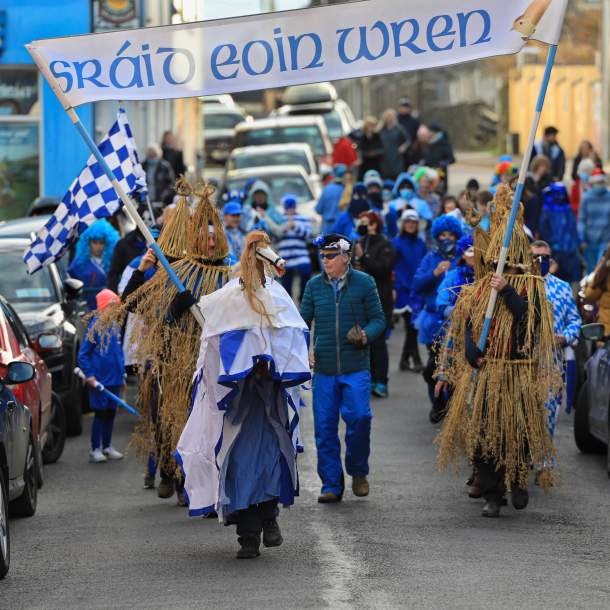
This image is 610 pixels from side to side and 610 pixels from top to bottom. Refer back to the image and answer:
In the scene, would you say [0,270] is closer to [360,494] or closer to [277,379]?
[360,494]

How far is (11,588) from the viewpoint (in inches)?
357

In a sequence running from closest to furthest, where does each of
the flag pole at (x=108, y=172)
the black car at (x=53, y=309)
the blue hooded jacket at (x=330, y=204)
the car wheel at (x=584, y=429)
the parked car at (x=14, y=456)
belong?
the parked car at (x=14, y=456), the flag pole at (x=108, y=172), the car wheel at (x=584, y=429), the black car at (x=53, y=309), the blue hooded jacket at (x=330, y=204)

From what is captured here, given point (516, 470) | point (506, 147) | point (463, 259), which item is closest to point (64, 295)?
point (463, 259)

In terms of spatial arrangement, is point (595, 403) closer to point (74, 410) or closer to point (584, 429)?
A: point (584, 429)

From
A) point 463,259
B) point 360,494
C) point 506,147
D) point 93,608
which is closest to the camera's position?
point 93,608

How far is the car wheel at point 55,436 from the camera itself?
1379 centimetres

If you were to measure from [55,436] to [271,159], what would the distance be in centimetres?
1963

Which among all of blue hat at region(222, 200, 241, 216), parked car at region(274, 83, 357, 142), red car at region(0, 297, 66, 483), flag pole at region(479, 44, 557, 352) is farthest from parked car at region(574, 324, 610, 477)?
parked car at region(274, 83, 357, 142)

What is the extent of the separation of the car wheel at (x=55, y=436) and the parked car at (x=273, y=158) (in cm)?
1922

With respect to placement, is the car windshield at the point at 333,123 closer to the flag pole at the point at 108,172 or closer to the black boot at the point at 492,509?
the black boot at the point at 492,509

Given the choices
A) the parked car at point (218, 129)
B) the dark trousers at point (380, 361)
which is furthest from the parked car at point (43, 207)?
the parked car at point (218, 129)

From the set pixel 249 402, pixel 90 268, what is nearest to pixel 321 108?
pixel 90 268

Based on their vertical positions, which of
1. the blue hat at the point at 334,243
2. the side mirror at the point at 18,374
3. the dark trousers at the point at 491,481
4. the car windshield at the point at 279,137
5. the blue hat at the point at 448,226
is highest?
the car windshield at the point at 279,137

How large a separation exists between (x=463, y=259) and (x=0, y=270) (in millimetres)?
4590
